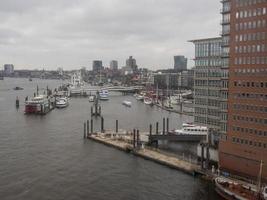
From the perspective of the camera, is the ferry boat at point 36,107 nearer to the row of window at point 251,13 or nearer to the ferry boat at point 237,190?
the ferry boat at point 237,190

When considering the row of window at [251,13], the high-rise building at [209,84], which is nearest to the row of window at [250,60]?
the row of window at [251,13]

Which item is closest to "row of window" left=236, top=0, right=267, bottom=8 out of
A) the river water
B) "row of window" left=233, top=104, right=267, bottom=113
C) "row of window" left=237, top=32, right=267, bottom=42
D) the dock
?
"row of window" left=237, top=32, right=267, bottom=42

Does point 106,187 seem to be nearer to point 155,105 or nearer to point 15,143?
point 15,143

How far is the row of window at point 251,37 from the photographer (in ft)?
192

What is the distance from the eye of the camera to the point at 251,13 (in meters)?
59.7

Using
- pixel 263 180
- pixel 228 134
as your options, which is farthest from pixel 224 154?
pixel 263 180

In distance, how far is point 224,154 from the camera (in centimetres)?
6569

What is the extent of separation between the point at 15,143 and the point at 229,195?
1987 inches

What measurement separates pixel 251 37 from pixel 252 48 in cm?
150

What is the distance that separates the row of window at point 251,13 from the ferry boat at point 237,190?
2266 centimetres

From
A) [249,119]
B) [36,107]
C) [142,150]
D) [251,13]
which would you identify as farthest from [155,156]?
[36,107]

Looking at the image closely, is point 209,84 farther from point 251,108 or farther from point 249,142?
point 249,142

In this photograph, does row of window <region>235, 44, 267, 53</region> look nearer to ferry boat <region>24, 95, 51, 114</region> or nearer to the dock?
the dock

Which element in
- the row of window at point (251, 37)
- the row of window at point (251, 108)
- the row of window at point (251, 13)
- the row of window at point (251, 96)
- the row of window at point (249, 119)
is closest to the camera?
the row of window at point (251, 13)
